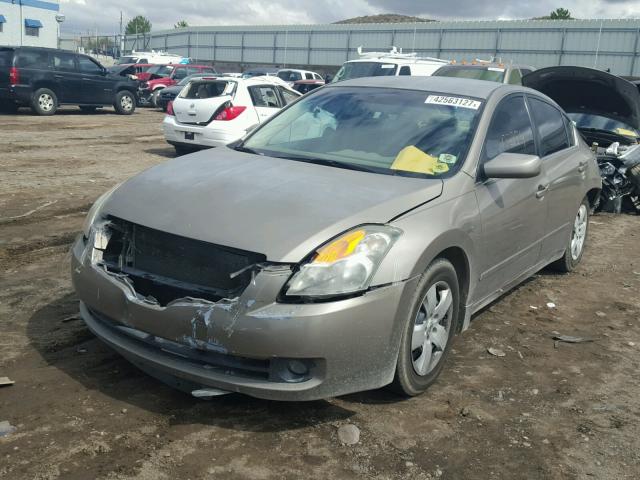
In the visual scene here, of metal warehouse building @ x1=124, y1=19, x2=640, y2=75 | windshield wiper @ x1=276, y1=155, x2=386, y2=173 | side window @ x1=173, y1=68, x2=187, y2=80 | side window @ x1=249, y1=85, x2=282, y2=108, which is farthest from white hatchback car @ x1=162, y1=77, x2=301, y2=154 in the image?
metal warehouse building @ x1=124, y1=19, x2=640, y2=75

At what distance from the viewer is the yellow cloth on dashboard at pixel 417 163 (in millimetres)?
4113

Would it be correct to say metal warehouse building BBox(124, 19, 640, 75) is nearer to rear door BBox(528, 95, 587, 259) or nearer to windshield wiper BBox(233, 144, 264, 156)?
rear door BBox(528, 95, 587, 259)

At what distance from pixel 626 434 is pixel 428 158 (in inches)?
73.6

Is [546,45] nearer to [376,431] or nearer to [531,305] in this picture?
[531,305]

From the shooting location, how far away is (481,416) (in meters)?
3.62

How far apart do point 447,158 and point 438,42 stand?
4167 centimetres

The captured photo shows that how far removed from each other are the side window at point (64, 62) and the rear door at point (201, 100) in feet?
26.4

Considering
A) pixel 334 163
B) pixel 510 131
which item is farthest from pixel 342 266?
pixel 510 131

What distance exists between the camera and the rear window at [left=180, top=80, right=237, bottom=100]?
13.1 metres

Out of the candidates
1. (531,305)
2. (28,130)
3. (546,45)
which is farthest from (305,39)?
(531,305)

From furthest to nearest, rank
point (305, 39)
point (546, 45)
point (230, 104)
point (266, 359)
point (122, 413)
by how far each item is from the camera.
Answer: point (305, 39) < point (546, 45) < point (230, 104) < point (122, 413) < point (266, 359)

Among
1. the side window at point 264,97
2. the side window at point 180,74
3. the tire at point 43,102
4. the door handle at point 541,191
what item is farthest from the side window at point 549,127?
the side window at point 180,74

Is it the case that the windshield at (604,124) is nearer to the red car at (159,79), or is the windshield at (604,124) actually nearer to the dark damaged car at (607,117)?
the dark damaged car at (607,117)

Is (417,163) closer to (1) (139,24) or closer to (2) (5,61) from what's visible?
(2) (5,61)
